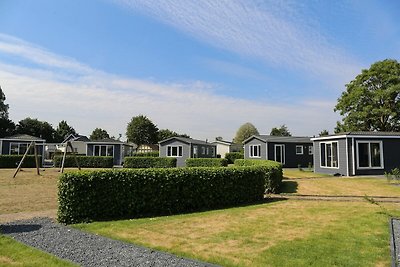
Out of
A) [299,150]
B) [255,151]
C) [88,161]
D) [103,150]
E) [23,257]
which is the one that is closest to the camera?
[23,257]

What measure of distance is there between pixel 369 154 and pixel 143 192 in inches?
702

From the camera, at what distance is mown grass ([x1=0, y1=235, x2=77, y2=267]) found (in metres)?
5.59

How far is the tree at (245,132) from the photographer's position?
85775 mm

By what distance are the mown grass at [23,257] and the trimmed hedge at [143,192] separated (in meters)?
2.56

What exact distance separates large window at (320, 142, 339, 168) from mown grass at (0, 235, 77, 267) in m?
21.1

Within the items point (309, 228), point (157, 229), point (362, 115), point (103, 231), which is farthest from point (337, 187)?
point (362, 115)

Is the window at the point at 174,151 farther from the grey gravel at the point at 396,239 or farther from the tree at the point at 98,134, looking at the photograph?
the tree at the point at 98,134

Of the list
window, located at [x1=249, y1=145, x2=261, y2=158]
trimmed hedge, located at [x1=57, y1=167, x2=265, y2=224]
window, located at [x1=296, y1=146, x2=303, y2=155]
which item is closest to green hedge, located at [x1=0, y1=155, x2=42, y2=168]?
window, located at [x1=249, y1=145, x2=261, y2=158]

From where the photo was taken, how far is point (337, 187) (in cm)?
1658

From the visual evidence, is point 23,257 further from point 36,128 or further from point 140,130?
point 36,128

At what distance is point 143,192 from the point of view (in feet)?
33.8

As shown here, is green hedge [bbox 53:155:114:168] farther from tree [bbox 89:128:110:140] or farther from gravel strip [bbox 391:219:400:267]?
tree [bbox 89:128:110:140]

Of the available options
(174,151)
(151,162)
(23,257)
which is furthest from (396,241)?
(174,151)

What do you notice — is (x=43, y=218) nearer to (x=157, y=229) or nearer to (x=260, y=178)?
(x=157, y=229)
